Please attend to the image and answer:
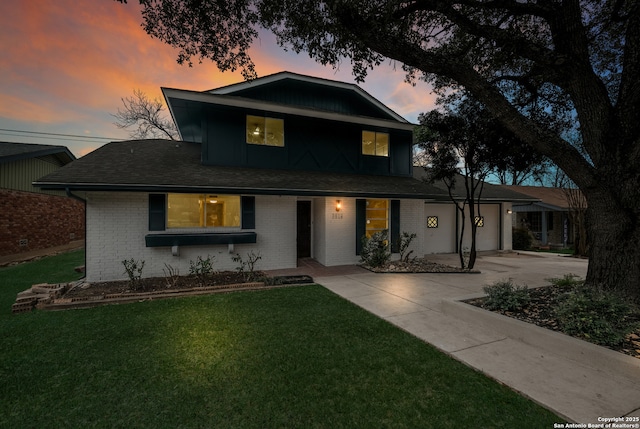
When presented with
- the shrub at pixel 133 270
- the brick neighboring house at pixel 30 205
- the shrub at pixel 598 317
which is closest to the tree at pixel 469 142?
the shrub at pixel 598 317

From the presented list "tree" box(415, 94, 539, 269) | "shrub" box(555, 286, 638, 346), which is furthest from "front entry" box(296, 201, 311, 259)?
Result: "shrub" box(555, 286, 638, 346)

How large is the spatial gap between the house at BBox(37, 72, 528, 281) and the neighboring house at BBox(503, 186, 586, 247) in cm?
1148

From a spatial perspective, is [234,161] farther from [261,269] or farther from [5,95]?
[5,95]

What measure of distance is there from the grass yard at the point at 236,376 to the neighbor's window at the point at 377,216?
577 centimetres

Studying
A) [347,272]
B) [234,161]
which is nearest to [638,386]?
[347,272]

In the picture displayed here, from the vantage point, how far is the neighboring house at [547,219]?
689 inches

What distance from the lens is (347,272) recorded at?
8.73 metres

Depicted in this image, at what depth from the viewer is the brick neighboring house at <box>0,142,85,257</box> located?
476 inches

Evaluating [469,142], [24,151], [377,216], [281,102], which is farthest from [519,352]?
[24,151]

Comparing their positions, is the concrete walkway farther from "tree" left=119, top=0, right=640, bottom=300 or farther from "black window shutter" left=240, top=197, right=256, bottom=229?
"black window shutter" left=240, top=197, right=256, bottom=229

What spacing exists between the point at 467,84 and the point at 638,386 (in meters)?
4.92

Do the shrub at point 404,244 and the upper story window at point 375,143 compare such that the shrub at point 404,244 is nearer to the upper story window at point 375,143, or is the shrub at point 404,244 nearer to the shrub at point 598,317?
the upper story window at point 375,143

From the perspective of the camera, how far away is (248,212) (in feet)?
29.0

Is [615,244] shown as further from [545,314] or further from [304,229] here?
[304,229]
